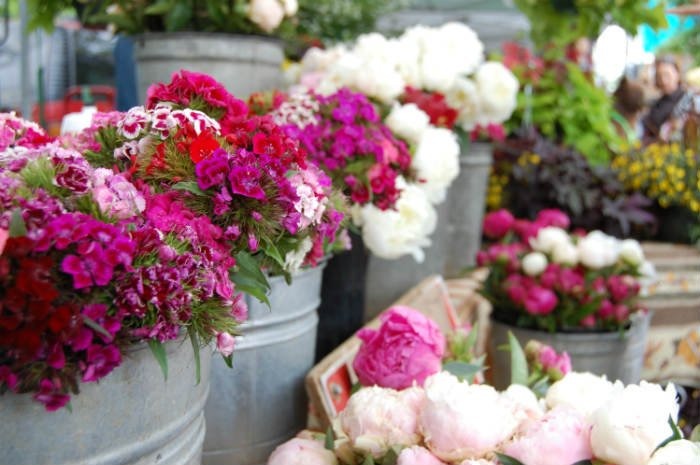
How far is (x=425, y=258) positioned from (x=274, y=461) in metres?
1.19

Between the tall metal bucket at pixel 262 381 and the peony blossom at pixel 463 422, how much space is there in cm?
33

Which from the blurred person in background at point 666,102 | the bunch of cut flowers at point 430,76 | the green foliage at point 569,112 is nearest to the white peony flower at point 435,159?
the bunch of cut flowers at point 430,76

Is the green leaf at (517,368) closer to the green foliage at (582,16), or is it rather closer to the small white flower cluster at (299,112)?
the small white flower cluster at (299,112)

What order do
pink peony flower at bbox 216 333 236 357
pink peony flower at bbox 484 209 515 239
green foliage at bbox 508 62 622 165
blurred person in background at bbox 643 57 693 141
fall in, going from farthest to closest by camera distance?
blurred person in background at bbox 643 57 693 141 → green foliage at bbox 508 62 622 165 → pink peony flower at bbox 484 209 515 239 → pink peony flower at bbox 216 333 236 357

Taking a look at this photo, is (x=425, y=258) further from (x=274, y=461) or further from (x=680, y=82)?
(x=680, y=82)

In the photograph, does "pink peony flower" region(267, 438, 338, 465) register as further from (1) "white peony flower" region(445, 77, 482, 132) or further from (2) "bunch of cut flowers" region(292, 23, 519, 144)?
(1) "white peony flower" region(445, 77, 482, 132)

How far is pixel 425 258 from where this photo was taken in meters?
1.97

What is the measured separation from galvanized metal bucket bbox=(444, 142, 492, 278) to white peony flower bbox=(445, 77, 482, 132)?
0.70 ft

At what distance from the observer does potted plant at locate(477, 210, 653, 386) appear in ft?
5.39

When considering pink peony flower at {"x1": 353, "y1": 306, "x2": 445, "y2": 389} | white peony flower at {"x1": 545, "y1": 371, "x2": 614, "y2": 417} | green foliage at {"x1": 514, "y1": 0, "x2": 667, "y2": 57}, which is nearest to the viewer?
white peony flower at {"x1": 545, "y1": 371, "x2": 614, "y2": 417}

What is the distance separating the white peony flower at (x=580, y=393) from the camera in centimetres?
87

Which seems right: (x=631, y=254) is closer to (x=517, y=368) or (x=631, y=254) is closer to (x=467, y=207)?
(x=467, y=207)

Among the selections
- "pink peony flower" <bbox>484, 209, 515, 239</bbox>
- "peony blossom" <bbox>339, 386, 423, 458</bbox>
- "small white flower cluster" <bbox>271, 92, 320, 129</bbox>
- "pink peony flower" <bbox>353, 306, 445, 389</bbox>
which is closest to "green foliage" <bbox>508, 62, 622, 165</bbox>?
"pink peony flower" <bbox>484, 209, 515, 239</bbox>

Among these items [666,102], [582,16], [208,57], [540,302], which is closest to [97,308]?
[208,57]
